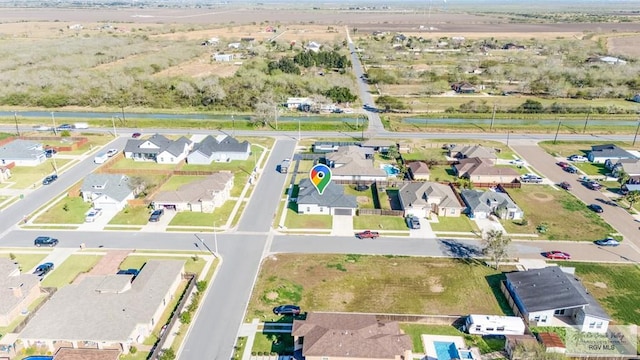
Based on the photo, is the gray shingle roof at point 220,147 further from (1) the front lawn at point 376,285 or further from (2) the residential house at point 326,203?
(1) the front lawn at point 376,285

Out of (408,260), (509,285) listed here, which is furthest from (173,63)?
(509,285)

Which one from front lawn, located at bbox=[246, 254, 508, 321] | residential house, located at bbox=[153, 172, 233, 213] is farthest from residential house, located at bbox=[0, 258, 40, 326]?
front lawn, located at bbox=[246, 254, 508, 321]

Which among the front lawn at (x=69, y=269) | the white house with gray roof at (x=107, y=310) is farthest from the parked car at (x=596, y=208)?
the front lawn at (x=69, y=269)

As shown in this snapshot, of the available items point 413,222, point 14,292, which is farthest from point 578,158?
point 14,292

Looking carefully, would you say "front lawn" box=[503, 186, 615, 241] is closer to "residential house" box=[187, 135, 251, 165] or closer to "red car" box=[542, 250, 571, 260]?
"red car" box=[542, 250, 571, 260]

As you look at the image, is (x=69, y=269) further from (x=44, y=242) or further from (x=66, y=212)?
(x=66, y=212)

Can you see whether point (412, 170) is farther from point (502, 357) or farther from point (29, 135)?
point (29, 135)
